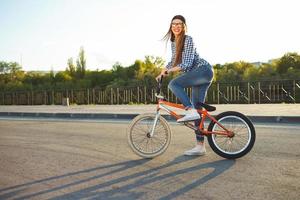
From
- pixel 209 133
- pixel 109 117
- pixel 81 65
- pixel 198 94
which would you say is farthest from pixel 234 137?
pixel 81 65

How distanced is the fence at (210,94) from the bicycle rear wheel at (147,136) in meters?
9.33

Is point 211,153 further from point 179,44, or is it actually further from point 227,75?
point 227,75

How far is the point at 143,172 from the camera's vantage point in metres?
5.03

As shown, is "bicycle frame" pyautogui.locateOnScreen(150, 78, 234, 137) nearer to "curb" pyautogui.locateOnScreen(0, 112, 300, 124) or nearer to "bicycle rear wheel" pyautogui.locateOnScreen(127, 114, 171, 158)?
"bicycle rear wheel" pyautogui.locateOnScreen(127, 114, 171, 158)

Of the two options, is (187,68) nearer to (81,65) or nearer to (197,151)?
(197,151)

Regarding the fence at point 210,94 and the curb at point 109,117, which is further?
the fence at point 210,94

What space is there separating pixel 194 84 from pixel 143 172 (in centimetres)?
152

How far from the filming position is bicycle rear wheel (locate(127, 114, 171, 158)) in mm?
6070

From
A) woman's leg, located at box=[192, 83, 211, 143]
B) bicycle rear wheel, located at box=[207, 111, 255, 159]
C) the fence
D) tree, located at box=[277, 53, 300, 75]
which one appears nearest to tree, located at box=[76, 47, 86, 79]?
the fence

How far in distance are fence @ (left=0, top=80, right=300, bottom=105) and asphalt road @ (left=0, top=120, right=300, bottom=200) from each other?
908cm

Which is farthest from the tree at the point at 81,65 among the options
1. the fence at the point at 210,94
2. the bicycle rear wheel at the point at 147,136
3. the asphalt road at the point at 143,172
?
the bicycle rear wheel at the point at 147,136

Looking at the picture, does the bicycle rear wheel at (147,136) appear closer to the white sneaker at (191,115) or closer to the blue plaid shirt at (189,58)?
the white sneaker at (191,115)

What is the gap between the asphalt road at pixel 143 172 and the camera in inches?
161

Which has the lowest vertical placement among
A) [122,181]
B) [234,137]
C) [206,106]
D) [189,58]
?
[122,181]
